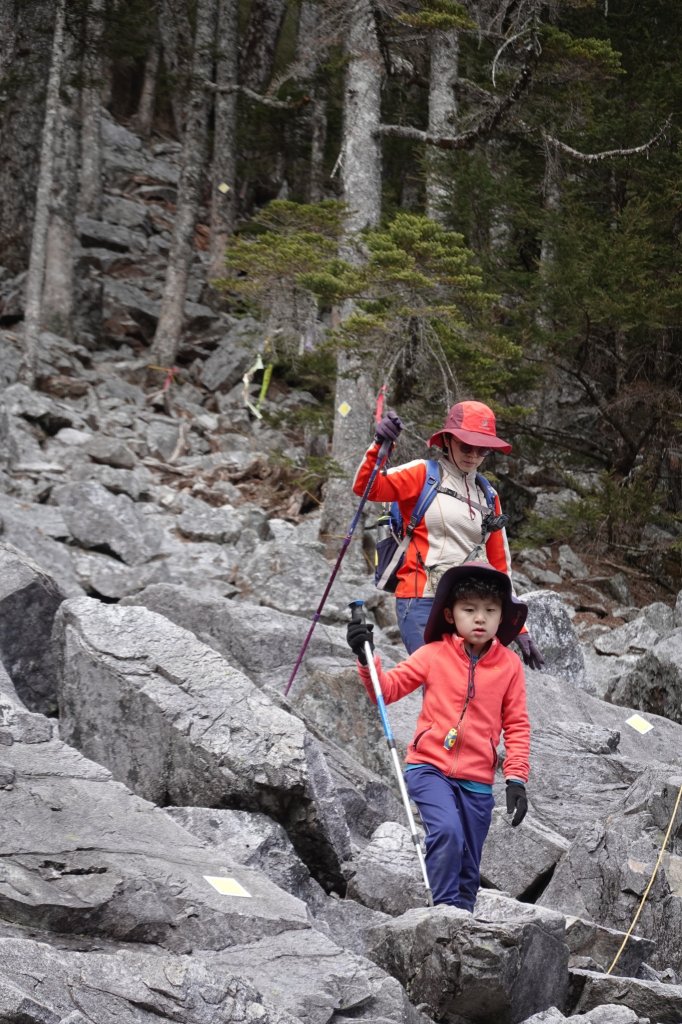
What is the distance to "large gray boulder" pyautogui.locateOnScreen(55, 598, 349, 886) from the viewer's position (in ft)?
19.0

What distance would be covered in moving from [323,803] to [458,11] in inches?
511

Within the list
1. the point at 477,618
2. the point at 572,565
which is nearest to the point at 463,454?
the point at 477,618

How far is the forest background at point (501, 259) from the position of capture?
14211mm

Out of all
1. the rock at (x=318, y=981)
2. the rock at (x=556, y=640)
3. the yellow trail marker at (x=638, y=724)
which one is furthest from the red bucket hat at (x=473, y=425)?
the rock at (x=556, y=640)

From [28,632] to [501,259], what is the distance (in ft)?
39.7

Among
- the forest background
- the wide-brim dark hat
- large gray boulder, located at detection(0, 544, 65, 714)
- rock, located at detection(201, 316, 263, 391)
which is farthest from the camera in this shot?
rock, located at detection(201, 316, 263, 391)

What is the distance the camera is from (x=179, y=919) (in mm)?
4395

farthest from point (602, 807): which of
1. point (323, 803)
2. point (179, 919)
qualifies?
point (179, 919)

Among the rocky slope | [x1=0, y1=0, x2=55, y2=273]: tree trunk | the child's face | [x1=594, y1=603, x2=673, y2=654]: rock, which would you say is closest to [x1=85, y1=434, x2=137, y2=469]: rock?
the rocky slope

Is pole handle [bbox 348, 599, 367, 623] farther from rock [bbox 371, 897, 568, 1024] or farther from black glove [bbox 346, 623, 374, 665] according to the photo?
rock [bbox 371, 897, 568, 1024]

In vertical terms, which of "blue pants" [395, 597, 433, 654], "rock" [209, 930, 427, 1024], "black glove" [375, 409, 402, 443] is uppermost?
"black glove" [375, 409, 402, 443]

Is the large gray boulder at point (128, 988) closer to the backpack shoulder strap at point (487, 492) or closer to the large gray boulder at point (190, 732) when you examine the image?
the large gray boulder at point (190, 732)

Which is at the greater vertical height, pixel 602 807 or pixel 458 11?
pixel 458 11

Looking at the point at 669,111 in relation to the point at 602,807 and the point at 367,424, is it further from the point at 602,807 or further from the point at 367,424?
the point at 602,807
